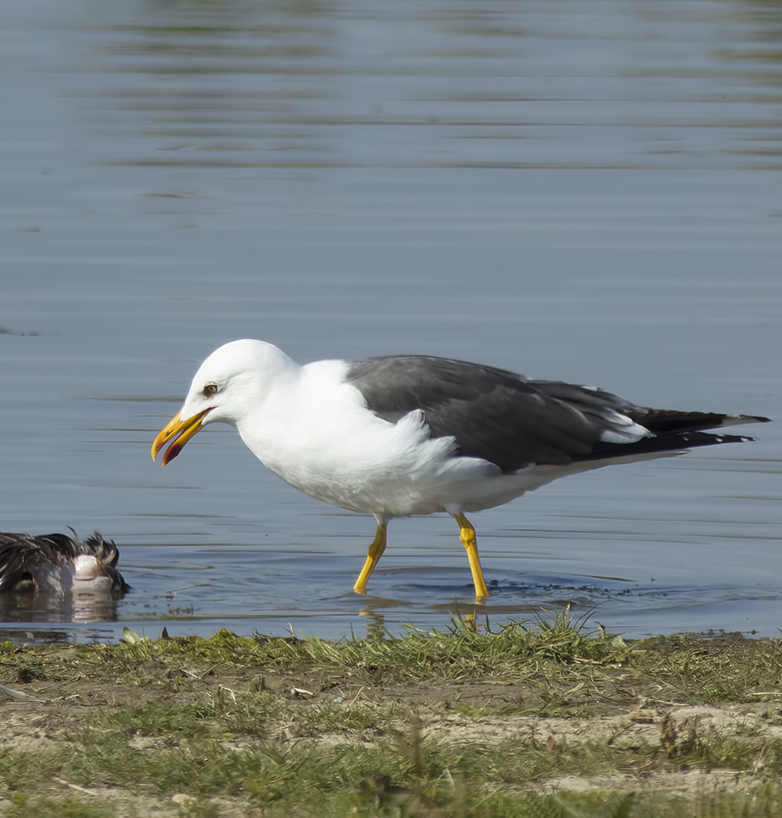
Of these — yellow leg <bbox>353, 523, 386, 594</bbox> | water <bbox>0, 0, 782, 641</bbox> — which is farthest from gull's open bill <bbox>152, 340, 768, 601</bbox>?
water <bbox>0, 0, 782, 641</bbox>

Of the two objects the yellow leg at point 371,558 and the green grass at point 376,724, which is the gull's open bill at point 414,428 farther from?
the green grass at point 376,724

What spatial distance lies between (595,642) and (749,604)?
2255mm

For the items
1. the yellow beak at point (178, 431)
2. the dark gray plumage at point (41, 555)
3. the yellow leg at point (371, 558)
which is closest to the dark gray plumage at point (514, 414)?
the yellow leg at point (371, 558)

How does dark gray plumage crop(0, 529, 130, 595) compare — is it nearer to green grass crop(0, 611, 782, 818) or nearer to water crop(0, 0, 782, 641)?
water crop(0, 0, 782, 641)

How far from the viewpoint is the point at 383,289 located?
1411 cm

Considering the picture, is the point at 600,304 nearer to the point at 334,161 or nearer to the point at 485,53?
the point at 334,161

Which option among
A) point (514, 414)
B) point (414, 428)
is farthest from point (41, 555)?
point (514, 414)

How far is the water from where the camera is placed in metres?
8.79

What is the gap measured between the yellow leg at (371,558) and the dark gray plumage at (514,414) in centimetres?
68

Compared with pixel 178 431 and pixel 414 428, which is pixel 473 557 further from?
pixel 178 431

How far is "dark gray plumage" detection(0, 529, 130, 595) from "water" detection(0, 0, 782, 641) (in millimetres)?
270

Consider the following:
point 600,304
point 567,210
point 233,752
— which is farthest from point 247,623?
point 567,210

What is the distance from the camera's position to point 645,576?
8.73 m

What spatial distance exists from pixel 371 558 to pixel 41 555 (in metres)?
1.78
